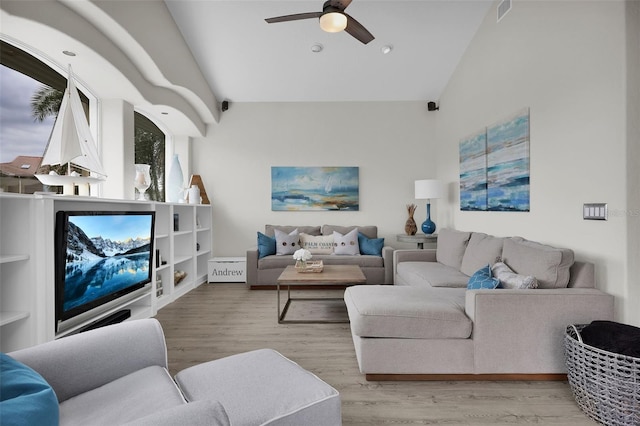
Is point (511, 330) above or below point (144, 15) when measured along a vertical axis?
below

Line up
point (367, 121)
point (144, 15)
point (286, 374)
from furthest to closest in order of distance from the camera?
point (367, 121), point (144, 15), point (286, 374)

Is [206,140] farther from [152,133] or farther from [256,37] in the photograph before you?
[256,37]

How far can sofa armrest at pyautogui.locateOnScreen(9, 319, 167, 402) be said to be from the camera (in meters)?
1.28

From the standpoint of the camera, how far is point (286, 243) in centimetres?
491

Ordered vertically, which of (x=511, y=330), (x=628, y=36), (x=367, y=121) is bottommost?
(x=511, y=330)

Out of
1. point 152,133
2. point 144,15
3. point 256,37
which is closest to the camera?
point 144,15

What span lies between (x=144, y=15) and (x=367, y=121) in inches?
136

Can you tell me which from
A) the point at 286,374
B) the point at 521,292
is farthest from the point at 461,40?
the point at 286,374

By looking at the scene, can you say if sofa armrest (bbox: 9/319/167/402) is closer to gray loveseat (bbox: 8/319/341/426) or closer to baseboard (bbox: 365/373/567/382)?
gray loveseat (bbox: 8/319/341/426)

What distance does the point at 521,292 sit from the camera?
2.10m

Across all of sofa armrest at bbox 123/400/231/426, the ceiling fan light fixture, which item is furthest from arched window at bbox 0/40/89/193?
sofa armrest at bbox 123/400/231/426

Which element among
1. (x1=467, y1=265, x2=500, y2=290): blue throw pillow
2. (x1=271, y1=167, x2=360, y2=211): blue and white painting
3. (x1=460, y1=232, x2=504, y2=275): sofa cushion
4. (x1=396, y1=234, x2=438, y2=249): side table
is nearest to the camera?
(x1=467, y1=265, x2=500, y2=290): blue throw pillow

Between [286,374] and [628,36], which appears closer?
[286,374]

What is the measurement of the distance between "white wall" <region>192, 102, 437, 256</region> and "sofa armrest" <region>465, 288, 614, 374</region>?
3435 mm
